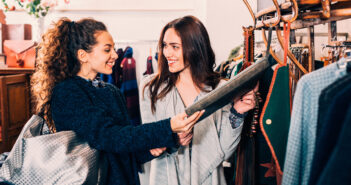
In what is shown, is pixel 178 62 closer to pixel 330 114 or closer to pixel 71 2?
pixel 330 114

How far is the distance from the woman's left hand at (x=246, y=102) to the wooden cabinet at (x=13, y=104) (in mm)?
2178

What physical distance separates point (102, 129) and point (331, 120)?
29.8 inches

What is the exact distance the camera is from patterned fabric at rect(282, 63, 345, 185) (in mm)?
776

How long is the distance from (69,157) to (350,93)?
879 mm

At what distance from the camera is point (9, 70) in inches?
115

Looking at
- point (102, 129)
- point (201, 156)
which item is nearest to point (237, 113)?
point (201, 156)

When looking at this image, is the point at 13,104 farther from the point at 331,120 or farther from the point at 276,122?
the point at 331,120

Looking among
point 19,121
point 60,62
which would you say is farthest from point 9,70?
point 60,62

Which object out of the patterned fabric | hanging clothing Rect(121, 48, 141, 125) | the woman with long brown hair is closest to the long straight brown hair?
the woman with long brown hair

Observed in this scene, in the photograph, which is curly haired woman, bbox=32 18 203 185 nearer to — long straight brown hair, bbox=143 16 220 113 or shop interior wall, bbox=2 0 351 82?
long straight brown hair, bbox=143 16 220 113

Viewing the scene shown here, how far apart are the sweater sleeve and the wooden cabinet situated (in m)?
1.80

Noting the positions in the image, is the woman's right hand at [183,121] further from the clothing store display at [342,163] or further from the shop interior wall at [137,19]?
the shop interior wall at [137,19]

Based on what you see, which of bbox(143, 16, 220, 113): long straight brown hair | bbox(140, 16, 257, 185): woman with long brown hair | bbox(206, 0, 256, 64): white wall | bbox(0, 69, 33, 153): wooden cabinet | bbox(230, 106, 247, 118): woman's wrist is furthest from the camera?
bbox(206, 0, 256, 64): white wall

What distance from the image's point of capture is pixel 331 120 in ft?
2.06
